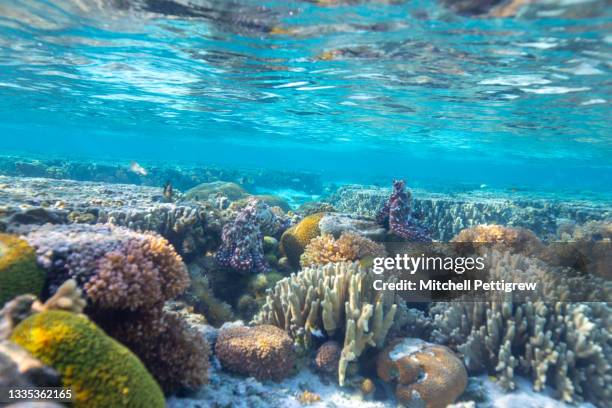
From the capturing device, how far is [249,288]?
24.0 feet

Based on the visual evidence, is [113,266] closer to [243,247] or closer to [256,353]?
[256,353]

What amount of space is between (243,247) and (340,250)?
1.98 m

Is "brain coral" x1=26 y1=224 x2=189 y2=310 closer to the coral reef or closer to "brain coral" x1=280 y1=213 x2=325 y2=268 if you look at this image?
the coral reef

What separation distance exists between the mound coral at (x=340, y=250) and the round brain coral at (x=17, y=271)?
4.40 m

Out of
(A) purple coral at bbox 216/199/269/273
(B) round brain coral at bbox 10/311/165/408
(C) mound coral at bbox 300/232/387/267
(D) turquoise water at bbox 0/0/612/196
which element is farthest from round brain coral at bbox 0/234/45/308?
(D) turquoise water at bbox 0/0/612/196

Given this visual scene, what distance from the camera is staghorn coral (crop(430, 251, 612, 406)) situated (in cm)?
465

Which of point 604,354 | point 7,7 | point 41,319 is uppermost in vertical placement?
point 7,7

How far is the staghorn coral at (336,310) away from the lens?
4.88 meters

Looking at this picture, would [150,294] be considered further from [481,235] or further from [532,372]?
[481,235]

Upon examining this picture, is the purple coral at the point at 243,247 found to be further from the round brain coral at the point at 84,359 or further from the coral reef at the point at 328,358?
the round brain coral at the point at 84,359

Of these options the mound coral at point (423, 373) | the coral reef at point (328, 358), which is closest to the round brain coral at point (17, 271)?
the coral reef at point (328, 358)

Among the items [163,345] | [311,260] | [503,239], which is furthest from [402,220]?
[163,345]

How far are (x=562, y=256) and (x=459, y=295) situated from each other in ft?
9.75

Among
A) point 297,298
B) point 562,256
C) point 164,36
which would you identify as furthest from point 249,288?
point 164,36
